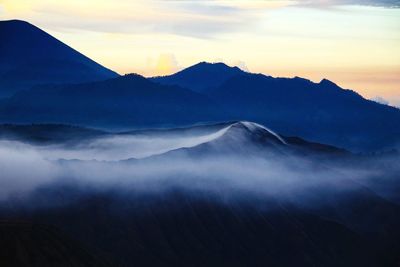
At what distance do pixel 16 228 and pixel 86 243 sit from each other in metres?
35.6

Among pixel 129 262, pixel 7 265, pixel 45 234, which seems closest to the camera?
pixel 7 265

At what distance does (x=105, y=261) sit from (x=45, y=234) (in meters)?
17.2

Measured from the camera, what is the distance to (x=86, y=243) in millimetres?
199625

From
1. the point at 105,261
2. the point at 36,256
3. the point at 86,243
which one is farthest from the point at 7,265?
the point at 86,243

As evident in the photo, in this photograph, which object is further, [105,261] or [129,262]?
[129,262]

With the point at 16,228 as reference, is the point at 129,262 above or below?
below

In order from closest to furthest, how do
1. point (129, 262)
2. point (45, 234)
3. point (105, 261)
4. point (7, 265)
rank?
point (7, 265) → point (45, 234) → point (105, 261) → point (129, 262)

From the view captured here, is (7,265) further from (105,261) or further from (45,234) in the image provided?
(105,261)

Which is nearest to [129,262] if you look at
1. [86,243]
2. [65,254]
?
[86,243]

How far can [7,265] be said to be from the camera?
15662 cm

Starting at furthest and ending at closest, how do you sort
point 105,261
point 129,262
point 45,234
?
point 129,262 → point 105,261 → point 45,234

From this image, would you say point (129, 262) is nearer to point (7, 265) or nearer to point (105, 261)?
point (105, 261)

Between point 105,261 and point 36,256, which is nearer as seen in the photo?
point 36,256

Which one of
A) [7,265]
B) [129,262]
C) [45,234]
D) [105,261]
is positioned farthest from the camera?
[129,262]
